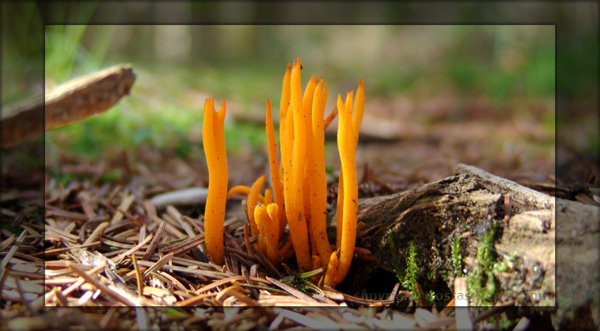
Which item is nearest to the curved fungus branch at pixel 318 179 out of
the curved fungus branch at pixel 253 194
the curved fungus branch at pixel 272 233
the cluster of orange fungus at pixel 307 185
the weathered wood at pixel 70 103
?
the cluster of orange fungus at pixel 307 185

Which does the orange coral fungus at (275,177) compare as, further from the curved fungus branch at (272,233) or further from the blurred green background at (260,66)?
the blurred green background at (260,66)

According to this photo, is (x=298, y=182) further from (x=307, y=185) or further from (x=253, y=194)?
(x=253, y=194)

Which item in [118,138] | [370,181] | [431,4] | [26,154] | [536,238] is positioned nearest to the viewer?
[536,238]

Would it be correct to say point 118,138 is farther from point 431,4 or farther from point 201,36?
point 431,4

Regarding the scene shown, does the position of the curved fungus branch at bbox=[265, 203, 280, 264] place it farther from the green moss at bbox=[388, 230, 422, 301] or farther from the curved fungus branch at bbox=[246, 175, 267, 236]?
the green moss at bbox=[388, 230, 422, 301]

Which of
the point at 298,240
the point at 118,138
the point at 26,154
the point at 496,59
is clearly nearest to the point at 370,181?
the point at 298,240

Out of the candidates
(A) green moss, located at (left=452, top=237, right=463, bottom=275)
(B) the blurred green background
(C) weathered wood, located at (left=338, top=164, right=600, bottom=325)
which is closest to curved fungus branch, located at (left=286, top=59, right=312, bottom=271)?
(C) weathered wood, located at (left=338, top=164, right=600, bottom=325)

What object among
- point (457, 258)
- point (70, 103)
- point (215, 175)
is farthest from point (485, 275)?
point (70, 103)
